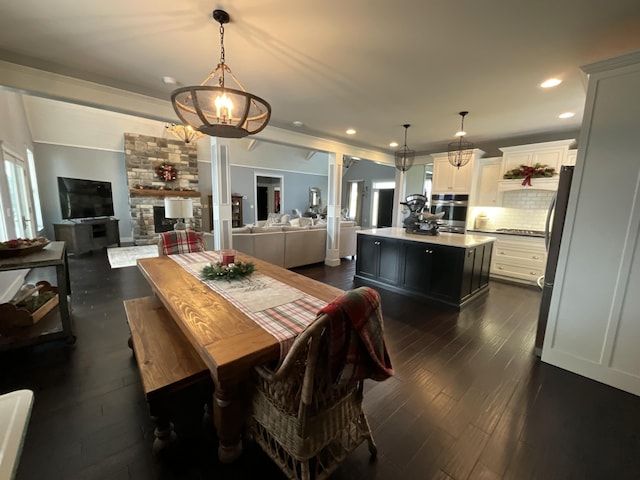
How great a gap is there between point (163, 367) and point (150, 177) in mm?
7519

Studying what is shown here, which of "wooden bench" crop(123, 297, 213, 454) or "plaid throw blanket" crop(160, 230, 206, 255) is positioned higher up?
"plaid throw blanket" crop(160, 230, 206, 255)

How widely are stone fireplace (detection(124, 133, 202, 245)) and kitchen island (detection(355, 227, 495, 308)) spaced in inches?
234

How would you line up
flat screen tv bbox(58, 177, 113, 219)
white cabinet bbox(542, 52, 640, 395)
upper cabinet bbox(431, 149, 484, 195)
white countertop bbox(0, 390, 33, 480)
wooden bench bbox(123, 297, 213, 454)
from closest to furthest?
white countertop bbox(0, 390, 33, 480) < wooden bench bbox(123, 297, 213, 454) < white cabinet bbox(542, 52, 640, 395) < upper cabinet bbox(431, 149, 484, 195) < flat screen tv bbox(58, 177, 113, 219)

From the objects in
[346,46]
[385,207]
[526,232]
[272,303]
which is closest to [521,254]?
[526,232]

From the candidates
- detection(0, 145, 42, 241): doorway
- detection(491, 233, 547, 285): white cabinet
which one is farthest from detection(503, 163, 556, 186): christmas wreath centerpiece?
detection(0, 145, 42, 241): doorway

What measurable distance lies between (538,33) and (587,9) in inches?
10.6

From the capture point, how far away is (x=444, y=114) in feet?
12.2

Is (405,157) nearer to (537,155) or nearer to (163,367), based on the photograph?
(537,155)

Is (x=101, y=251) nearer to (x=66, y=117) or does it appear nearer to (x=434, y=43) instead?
(x=66, y=117)

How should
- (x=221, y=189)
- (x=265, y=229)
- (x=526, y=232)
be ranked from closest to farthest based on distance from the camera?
1. (x=221, y=189)
2. (x=526, y=232)
3. (x=265, y=229)

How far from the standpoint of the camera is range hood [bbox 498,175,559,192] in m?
4.35

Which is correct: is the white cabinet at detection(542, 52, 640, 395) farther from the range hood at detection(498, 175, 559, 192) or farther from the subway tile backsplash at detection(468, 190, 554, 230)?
the subway tile backsplash at detection(468, 190, 554, 230)

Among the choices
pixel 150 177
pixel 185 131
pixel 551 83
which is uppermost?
pixel 185 131

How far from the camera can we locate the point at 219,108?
1.71 m
